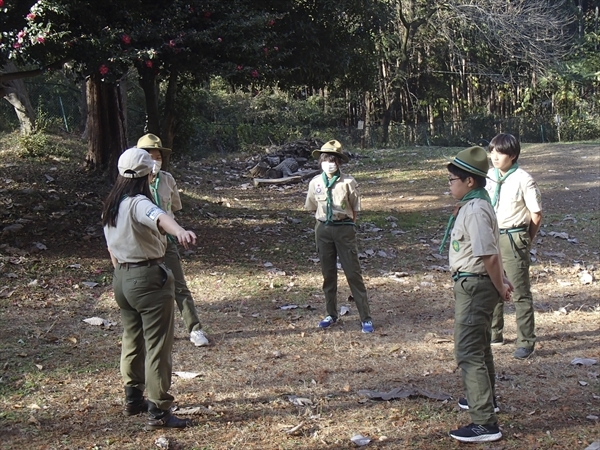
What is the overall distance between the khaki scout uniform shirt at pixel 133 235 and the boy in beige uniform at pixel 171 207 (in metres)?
1.85

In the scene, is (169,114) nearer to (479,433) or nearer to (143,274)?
(143,274)

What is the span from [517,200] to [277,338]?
2791 millimetres

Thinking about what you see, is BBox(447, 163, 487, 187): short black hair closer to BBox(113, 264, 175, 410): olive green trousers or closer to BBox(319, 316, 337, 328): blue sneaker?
BBox(113, 264, 175, 410): olive green trousers

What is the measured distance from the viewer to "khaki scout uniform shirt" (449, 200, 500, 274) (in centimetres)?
449

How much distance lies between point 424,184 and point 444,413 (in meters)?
13.5

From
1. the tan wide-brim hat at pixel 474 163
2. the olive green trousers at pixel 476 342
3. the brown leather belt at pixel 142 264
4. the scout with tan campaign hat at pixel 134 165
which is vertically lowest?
the olive green trousers at pixel 476 342

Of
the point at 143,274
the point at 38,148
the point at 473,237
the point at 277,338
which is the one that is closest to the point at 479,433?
the point at 473,237

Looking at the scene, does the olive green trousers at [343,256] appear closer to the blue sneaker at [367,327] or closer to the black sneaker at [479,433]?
the blue sneaker at [367,327]

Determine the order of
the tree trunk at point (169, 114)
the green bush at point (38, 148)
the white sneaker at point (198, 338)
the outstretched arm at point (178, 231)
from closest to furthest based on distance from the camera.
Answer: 1. the outstretched arm at point (178, 231)
2. the white sneaker at point (198, 338)
3. the tree trunk at point (169, 114)
4. the green bush at point (38, 148)

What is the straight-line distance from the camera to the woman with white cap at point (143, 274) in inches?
180

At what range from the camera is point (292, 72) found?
40.0ft

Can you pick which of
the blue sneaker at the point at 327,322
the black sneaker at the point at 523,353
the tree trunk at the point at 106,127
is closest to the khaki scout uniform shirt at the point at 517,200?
→ the black sneaker at the point at 523,353

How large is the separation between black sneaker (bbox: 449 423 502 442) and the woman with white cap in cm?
197

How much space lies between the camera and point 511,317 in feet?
25.8
